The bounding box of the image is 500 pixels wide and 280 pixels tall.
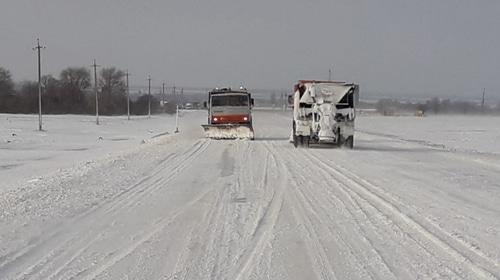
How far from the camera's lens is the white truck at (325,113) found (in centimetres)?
2505

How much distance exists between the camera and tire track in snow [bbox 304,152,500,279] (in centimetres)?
641

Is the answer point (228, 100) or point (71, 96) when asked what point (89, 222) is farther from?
point (71, 96)

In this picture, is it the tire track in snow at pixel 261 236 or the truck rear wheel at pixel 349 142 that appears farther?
the truck rear wheel at pixel 349 142

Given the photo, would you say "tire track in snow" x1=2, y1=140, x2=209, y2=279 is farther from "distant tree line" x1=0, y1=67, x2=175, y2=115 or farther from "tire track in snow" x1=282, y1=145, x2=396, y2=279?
"distant tree line" x1=0, y1=67, x2=175, y2=115

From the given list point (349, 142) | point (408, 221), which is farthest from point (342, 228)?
point (349, 142)

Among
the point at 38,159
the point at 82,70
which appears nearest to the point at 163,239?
the point at 38,159

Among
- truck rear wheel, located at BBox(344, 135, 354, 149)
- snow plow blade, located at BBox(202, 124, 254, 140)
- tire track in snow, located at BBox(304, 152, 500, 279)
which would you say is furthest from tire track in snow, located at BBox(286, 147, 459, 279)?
snow plow blade, located at BBox(202, 124, 254, 140)

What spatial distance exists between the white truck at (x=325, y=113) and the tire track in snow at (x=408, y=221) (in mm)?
9325

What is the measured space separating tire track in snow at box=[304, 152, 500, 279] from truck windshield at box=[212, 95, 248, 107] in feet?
56.7

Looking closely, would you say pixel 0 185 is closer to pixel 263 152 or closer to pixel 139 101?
pixel 263 152

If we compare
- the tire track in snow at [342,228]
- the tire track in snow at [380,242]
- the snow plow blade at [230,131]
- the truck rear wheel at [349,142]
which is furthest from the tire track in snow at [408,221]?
the snow plow blade at [230,131]

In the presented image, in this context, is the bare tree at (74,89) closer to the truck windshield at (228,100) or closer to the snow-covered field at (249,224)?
the truck windshield at (228,100)

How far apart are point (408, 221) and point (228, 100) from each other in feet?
80.4

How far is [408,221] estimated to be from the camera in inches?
349
